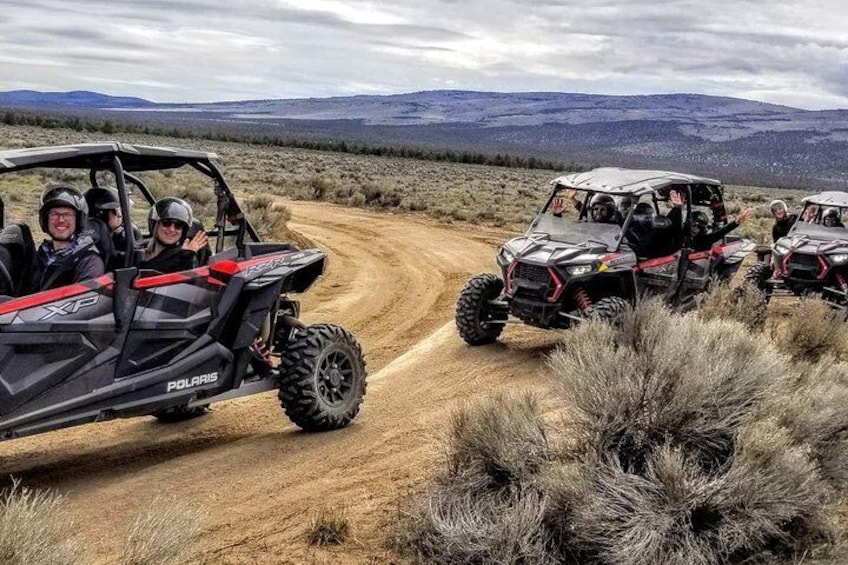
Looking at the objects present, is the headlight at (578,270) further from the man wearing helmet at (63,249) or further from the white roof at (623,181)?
the man wearing helmet at (63,249)

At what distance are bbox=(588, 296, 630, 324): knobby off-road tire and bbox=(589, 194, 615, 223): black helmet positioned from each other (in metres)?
1.48

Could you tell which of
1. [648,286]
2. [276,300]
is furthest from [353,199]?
[276,300]

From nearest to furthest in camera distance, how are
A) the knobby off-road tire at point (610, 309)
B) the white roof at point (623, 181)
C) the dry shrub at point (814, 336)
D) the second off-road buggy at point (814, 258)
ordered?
1. the dry shrub at point (814, 336)
2. the knobby off-road tire at point (610, 309)
3. the white roof at point (623, 181)
4. the second off-road buggy at point (814, 258)

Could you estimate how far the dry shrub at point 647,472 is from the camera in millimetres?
4734

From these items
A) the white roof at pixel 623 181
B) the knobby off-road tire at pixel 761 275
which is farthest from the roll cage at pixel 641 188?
the knobby off-road tire at pixel 761 275

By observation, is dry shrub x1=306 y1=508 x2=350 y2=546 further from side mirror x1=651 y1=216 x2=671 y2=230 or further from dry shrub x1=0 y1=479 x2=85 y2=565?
side mirror x1=651 y1=216 x2=671 y2=230

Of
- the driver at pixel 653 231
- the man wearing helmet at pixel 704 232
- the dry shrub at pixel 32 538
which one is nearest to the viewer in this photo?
the dry shrub at pixel 32 538

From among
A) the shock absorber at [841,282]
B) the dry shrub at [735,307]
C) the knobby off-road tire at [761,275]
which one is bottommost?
the knobby off-road tire at [761,275]

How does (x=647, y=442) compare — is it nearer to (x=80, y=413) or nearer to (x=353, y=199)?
(x=80, y=413)

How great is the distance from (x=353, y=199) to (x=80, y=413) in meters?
24.3

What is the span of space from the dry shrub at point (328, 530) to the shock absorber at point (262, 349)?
2.07m

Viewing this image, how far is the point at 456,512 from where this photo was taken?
5031 mm

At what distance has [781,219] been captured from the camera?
15156mm

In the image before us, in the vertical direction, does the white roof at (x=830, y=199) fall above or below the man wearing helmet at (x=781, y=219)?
above
